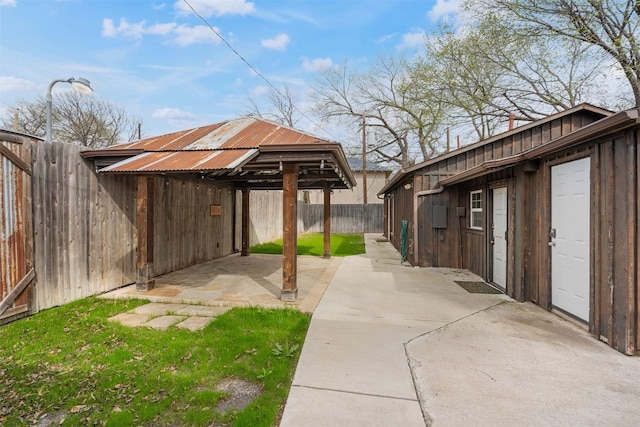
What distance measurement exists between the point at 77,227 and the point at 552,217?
691cm

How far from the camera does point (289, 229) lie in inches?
182

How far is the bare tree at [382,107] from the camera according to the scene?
2062cm

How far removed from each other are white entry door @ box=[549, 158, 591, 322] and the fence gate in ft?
22.5

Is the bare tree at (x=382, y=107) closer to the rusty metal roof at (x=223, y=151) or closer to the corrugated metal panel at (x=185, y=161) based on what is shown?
the rusty metal roof at (x=223, y=151)

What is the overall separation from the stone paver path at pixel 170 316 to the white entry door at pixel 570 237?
4.48 m

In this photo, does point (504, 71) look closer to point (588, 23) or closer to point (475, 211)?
point (588, 23)

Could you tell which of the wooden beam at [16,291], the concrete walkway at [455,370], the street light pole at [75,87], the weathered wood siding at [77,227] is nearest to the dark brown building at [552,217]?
the concrete walkway at [455,370]

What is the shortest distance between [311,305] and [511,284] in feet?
10.7

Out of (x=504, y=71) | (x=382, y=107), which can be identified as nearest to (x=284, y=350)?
(x=504, y=71)

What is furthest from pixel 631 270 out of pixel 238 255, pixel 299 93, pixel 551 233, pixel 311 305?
pixel 299 93

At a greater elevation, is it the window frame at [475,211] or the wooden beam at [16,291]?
the window frame at [475,211]

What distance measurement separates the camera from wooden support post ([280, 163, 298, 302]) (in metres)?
4.61

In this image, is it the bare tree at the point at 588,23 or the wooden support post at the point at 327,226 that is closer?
the bare tree at the point at 588,23

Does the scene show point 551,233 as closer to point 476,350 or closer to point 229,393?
point 476,350
